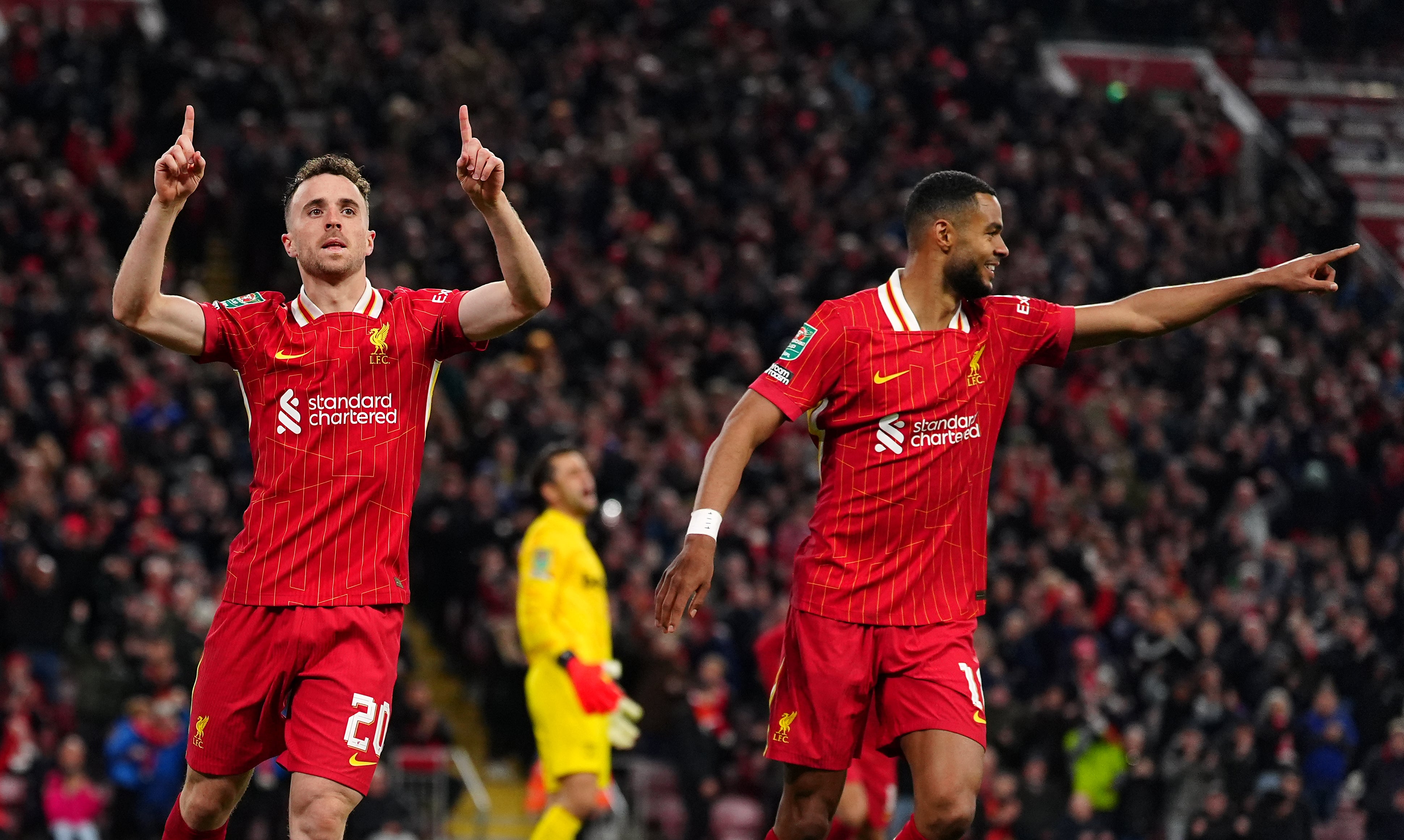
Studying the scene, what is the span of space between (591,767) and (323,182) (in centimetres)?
507

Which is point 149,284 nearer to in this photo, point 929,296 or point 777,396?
point 777,396

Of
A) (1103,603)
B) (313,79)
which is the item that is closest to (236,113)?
(313,79)

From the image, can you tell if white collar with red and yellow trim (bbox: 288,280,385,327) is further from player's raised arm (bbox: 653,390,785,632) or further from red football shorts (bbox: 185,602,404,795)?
player's raised arm (bbox: 653,390,785,632)

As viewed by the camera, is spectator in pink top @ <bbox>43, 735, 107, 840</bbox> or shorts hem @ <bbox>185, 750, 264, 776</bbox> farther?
spectator in pink top @ <bbox>43, 735, 107, 840</bbox>

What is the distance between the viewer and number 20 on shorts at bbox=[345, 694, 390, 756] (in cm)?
614

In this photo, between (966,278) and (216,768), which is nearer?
(216,768)

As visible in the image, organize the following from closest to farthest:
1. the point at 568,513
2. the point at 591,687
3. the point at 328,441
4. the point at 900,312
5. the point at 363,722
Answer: the point at 363,722 → the point at 328,441 → the point at 900,312 → the point at 591,687 → the point at 568,513

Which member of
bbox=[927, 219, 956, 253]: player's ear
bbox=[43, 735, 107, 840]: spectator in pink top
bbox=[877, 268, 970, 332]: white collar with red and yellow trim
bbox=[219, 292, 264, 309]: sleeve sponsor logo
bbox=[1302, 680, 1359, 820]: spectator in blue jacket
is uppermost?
bbox=[927, 219, 956, 253]: player's ear

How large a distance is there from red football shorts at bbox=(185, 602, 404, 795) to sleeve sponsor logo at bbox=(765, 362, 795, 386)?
1.62 meters

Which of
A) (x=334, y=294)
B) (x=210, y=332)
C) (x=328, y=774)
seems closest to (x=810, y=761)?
(x=328, y=774)

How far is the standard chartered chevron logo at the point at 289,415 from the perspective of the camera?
6.31 metres

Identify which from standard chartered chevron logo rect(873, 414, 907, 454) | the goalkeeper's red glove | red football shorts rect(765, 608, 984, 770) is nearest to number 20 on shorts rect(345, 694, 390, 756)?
red football shorts rect(765, 608, 984, 770)

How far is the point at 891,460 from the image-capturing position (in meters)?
6.77

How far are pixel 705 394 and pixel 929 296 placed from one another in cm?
1163
